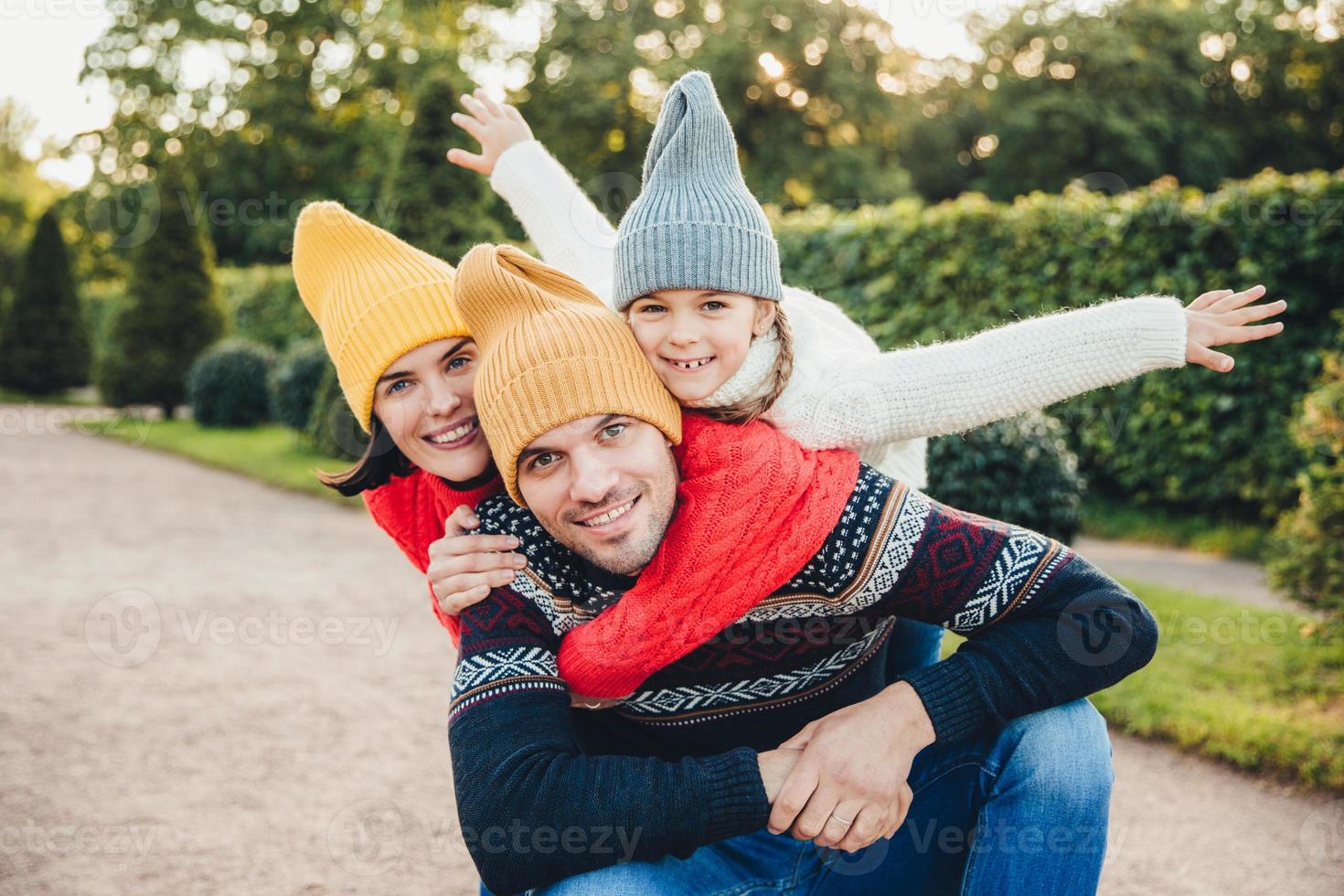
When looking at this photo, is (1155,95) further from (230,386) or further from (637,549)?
(637,549)

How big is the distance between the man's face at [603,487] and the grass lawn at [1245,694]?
321 cm

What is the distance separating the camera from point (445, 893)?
3365mm

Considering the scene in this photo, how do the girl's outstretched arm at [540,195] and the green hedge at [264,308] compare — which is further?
the green hedge at [264,308]

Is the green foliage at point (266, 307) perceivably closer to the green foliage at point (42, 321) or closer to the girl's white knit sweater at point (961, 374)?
the green foliage at point (42, 321)

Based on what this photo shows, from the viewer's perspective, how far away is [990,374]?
219 centimetres

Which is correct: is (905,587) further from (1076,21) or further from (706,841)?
(1076,21)

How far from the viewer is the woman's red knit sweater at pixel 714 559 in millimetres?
1929

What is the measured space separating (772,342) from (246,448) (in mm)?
12023

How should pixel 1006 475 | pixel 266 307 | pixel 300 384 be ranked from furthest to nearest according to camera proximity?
pixel 266 307 < pixel 300 384 < pixel 1006 475

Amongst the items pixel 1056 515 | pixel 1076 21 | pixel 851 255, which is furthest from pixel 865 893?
pixel 1076 21

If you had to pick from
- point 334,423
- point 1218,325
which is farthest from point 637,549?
point 334,423

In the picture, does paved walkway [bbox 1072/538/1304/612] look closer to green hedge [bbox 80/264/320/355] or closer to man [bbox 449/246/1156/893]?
man [bbox 449/246/1156/893]

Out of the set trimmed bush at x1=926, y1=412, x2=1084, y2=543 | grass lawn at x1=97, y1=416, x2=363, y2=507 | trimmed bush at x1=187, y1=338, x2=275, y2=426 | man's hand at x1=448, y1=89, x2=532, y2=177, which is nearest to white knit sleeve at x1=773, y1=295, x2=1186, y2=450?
man's hand at x1=448, y1=89, x2=532, y2=177

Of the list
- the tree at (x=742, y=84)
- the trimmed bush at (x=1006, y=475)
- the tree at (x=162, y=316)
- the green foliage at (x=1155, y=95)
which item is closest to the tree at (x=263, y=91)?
the tree at (x=742, y=84)
